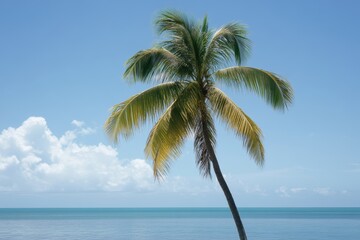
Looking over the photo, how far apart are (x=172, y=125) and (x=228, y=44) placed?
274cm

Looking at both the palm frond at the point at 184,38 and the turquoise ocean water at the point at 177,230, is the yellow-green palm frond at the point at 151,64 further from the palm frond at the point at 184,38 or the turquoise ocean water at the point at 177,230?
the turquoise ocean water at the point at 177,230

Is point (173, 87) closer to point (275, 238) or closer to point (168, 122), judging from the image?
point (168, 122)

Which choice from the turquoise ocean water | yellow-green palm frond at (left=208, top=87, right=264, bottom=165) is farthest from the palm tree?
the turquoise ocean water

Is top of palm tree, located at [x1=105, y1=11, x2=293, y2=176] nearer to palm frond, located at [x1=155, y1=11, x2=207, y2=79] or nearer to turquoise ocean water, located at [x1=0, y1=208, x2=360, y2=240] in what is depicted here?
palm frond, located at [x1=155, y1=11, x2=207, y2=79]

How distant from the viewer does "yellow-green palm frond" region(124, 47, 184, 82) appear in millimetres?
13898

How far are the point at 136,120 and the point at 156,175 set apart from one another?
1494 millimetres

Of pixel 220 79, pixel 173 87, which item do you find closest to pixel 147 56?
pixel 173 87

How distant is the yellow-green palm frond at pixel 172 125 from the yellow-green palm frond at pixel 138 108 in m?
0.29

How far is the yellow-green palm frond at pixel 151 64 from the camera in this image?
13.9m

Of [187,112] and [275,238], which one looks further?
[275,238]

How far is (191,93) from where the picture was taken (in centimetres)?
1363

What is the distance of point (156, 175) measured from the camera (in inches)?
545

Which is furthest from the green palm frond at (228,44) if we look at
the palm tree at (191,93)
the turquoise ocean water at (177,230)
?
the turquoise ocean water at (177,230)

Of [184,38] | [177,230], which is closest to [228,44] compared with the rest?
[184,38]
